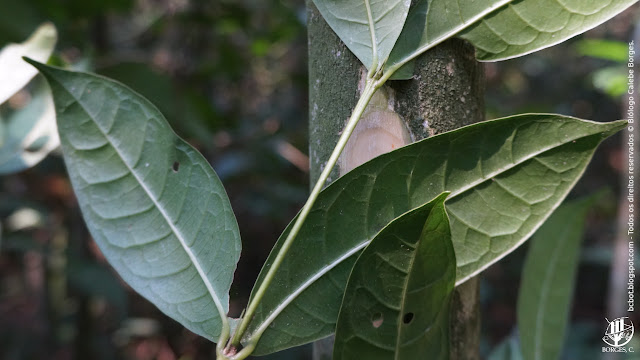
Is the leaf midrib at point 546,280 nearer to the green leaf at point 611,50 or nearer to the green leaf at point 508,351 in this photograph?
the green leaf at point 508,351

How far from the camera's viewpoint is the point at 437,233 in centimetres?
26

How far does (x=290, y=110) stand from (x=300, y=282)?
1.95 meters

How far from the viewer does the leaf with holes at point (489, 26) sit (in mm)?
294

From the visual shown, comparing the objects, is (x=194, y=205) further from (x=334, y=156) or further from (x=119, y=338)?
(x=119, y=338)

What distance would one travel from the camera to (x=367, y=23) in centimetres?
31

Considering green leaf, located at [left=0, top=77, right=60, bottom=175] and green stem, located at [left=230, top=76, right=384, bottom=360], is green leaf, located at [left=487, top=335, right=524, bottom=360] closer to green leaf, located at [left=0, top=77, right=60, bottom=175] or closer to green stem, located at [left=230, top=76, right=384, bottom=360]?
green stem, located at [left=230, top=76, right=384, bottom=360]

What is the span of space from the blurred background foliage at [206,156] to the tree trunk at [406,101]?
119mm

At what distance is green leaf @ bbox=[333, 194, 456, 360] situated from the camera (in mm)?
256

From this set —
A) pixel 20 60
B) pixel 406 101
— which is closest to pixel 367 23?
pixel 406 101

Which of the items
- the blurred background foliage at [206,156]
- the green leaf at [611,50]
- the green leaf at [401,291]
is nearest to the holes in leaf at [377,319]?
the green leaf at [401,291]

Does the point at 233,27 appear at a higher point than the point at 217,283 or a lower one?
higher

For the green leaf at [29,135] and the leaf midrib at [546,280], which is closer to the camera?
the leaf midrib at [546,280]

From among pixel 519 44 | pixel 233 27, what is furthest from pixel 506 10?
Answer: pixel 233 27

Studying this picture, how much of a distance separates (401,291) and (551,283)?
8.7 inches
